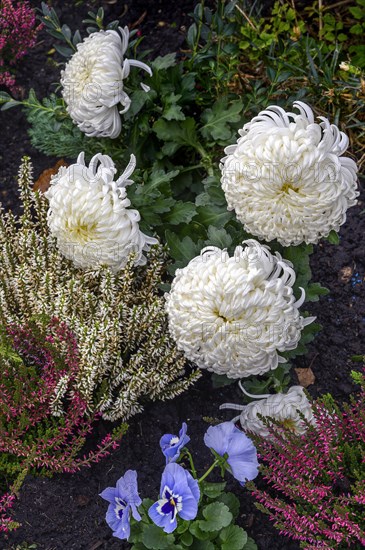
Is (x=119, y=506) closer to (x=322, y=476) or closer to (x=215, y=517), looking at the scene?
(x=215, y=517)

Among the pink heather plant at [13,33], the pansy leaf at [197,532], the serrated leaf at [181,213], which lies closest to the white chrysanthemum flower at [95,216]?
the serrated leaf at [181,213]

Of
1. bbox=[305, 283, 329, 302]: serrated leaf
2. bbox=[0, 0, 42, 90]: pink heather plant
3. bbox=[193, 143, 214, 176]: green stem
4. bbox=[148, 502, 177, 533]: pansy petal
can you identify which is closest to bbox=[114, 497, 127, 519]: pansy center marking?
bbox=[148, 502, 177, 533]: pansy petal

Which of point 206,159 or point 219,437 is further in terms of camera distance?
point 206,159

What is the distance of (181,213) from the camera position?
2.73m

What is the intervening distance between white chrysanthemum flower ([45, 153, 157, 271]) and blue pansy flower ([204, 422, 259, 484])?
2.23ft

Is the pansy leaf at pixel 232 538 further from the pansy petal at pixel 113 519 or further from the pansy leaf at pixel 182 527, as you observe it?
the pansy petal at pixel 113 519

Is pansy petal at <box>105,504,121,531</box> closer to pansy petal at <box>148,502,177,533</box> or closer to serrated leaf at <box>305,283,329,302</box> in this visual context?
pansy petal at <box>148,502,177,533</box>

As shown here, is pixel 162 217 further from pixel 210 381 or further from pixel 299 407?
pixel 299 407

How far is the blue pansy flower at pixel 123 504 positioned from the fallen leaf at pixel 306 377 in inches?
36.5

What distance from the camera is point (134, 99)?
9.24ft

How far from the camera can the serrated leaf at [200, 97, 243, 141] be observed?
2.89 metres

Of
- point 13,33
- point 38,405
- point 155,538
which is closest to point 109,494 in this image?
point 155,538

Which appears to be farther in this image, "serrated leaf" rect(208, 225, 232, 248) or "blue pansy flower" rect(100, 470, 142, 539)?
"serrated leaf" rect(208, 225, 232, 248)

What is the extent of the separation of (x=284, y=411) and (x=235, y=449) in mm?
248
